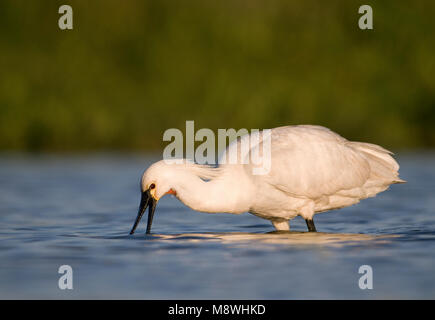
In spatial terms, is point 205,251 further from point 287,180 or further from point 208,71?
point 208,71

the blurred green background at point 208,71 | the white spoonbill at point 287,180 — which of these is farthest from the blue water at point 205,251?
the blurred green background at point 208,71

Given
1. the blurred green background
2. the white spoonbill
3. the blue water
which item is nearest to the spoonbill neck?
the white spoonbill

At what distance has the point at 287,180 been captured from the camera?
30.0 feet

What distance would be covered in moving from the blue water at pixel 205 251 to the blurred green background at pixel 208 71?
5168 millimetres

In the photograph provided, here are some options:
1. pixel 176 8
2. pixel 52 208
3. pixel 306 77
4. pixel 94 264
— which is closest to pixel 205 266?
pixel 94 264

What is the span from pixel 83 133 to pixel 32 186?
4151mm

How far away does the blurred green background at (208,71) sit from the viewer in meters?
18.7

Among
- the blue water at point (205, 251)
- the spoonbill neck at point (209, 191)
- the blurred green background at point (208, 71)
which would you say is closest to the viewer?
the blue water at point (205, 251)

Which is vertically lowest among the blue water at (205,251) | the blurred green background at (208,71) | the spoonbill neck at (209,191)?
the blue water at (205,251)

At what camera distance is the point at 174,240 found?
9.11m

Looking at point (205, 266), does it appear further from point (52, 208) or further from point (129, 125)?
point (129, 125)

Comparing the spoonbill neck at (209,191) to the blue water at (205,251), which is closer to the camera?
the blue water at (205,251)

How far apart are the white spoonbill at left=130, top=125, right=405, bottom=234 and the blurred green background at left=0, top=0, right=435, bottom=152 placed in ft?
28.1

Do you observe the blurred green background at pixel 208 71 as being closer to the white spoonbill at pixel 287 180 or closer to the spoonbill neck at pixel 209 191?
the white spoonbill at pixel 287 180
